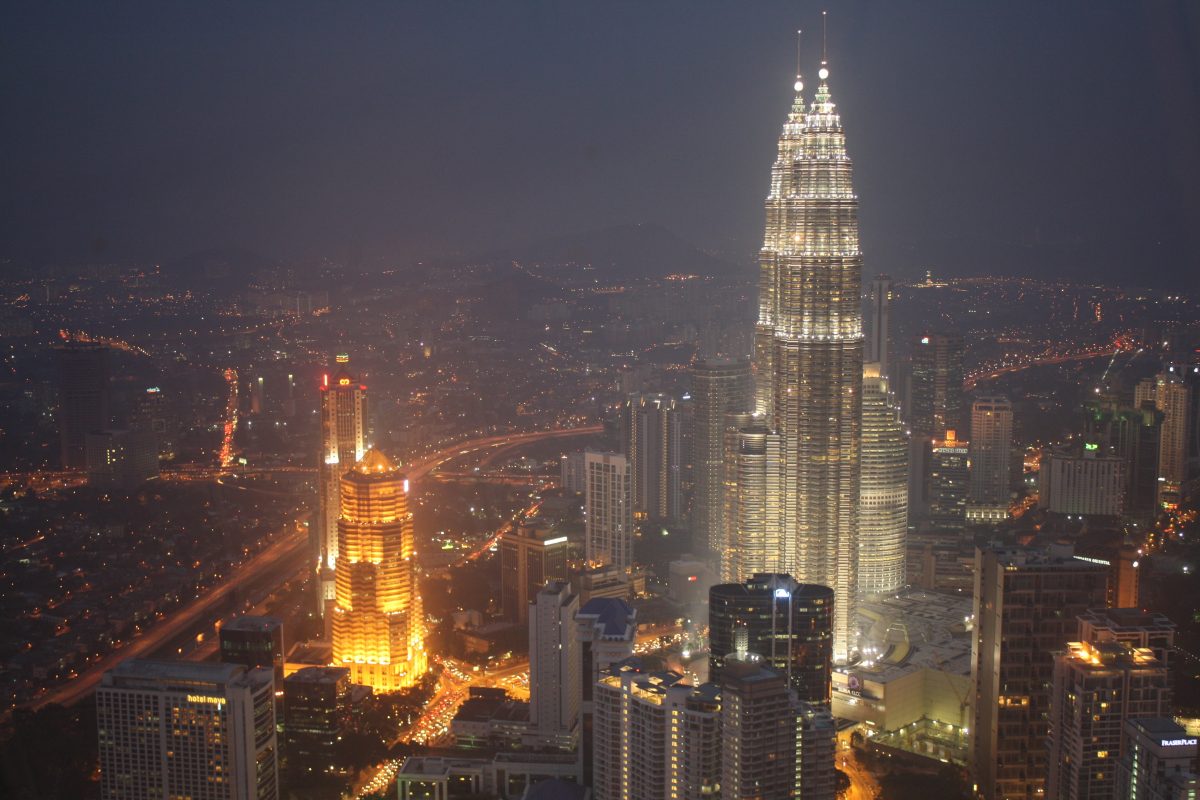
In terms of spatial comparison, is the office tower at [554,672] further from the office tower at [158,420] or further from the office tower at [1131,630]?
the office tower at [158,420]

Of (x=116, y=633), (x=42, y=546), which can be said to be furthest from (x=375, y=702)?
(x=42, y=546)

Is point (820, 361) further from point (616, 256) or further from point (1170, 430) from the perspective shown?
point (1170, 430)

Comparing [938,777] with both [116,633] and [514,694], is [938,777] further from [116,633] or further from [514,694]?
[116,633]

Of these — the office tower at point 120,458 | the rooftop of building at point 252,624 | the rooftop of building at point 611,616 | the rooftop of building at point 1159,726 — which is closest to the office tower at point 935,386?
the rooftop of building at point 611,616

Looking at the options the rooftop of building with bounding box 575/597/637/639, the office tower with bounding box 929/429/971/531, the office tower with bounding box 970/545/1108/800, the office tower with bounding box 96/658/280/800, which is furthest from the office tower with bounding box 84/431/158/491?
the office tower with bounding box 929/429/971/531

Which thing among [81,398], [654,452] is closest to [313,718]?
[81,398]
